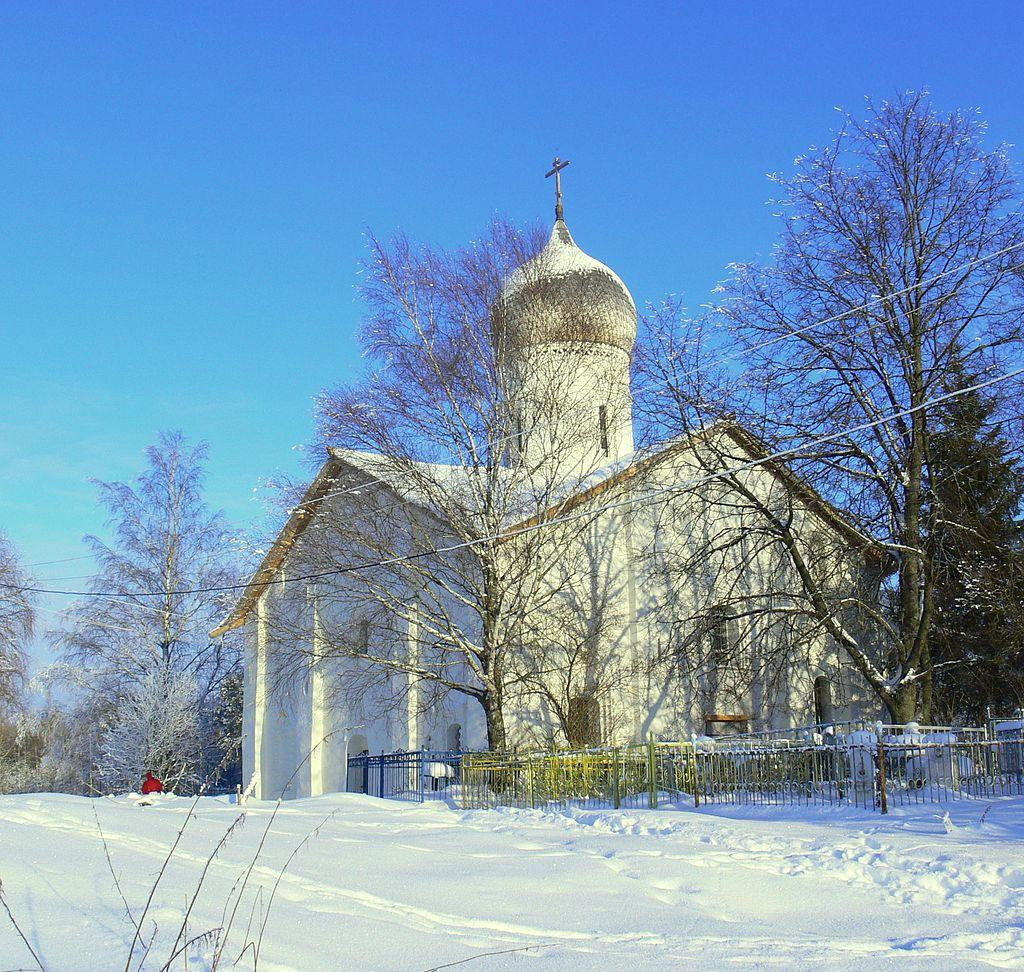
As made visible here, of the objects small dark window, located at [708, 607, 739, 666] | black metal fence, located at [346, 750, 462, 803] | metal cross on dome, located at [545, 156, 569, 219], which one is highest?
metal cross on dome, located at [545, 156, 569, 219]

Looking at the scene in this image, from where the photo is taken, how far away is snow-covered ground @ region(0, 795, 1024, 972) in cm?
538

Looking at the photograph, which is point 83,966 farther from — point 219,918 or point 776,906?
point 776,906

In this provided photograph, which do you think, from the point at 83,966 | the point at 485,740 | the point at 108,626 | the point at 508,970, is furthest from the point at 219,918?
the point at 108,626

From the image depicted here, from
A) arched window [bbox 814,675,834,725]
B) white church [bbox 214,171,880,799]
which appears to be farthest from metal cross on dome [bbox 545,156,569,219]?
arched window [bbox 814,675,834,725]

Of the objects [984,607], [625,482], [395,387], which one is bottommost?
[984,607]

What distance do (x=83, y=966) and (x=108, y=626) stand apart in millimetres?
30464

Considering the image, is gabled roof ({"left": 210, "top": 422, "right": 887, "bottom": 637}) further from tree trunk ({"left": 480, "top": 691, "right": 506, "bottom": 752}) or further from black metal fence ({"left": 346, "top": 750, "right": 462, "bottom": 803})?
black metal fence ({"left": 346, "top": 750, "right": 462, "bottom": 803})

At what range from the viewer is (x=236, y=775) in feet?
120

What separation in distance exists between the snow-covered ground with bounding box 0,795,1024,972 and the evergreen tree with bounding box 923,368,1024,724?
9.59 metres

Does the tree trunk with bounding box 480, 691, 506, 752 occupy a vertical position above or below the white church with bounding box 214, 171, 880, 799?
below

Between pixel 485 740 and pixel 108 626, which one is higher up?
pixel 108 626

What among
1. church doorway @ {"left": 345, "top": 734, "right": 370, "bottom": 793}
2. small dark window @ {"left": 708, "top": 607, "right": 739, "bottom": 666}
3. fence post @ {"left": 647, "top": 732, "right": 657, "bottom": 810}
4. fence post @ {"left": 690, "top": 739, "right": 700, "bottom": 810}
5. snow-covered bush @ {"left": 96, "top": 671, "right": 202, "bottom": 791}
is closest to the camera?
fence post @ {"left": 690, "top": 739, "right": 700, "bottom": 810}

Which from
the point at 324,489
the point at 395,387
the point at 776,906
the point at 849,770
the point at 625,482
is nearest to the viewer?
the point at 776,906

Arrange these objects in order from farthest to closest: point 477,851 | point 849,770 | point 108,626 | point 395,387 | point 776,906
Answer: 1. point 108,626
2. point 395,387
3. point 849,770
4. point 477,851
5. point 776,906
